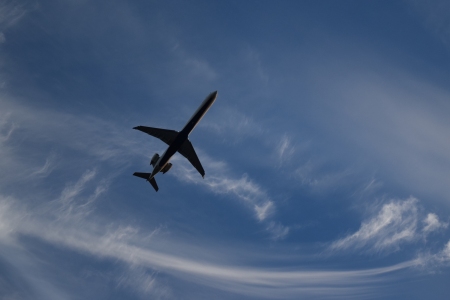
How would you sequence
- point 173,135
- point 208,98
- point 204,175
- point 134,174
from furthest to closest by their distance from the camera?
1. point 134,174
2. point 204,175
3. point 173,135
4. point 208,98

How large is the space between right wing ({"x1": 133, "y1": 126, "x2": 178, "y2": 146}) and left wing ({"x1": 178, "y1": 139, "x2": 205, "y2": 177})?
4.59m

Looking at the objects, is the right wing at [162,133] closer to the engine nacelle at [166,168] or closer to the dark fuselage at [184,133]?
the dark fuselage at [184,133]

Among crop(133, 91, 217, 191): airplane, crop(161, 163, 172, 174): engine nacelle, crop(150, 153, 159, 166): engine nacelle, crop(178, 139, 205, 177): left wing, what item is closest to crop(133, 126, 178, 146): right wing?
crop(133, 91, 217, 191): airplane

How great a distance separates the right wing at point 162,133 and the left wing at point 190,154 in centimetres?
459

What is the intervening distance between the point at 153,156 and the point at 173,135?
13.2 meters

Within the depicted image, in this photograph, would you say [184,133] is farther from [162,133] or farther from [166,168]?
[166,168]

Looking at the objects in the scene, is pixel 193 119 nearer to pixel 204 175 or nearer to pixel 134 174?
pixel 204 175

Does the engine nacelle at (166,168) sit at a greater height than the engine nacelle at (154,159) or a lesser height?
lesser

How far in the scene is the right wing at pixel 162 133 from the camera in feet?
356

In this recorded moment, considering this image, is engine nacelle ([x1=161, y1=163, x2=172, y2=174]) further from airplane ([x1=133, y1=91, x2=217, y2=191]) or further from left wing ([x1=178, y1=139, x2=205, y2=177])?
left wing ([x1=178, y1=139, x2=205, y2=177])

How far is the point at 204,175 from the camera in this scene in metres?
116

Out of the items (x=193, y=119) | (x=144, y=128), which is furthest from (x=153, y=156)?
(x=193, y=119)

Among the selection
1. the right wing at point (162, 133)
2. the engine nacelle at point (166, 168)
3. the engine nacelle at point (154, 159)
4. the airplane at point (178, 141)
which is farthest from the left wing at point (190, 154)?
the engine nacelle at point (154, 159)

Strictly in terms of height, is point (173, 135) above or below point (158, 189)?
above
